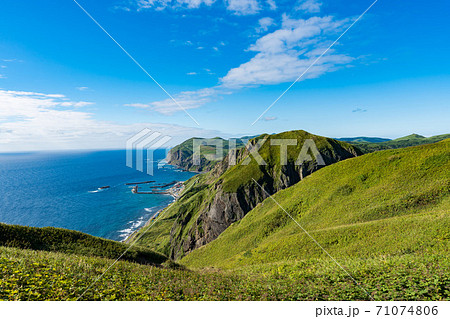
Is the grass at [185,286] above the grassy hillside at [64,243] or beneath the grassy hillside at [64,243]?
above

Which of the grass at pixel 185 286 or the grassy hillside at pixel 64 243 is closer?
the grass at pixel 185 286

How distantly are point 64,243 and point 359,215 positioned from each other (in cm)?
4130

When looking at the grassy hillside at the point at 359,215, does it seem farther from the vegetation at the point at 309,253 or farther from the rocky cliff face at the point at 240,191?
the rocky cliff face at the point at 240,191

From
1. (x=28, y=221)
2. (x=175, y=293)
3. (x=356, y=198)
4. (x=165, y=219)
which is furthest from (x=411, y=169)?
(x=28, y=221)

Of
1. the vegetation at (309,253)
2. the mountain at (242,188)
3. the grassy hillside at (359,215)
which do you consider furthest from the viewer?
the mountain at (242,188)

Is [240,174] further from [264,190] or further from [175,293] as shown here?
[175,293]

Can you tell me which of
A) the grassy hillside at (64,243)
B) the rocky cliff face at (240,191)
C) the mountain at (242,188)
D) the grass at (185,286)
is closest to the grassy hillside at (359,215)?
the grass at (185,286)

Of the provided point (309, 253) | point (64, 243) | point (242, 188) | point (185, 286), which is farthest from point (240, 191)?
point (185, 286)

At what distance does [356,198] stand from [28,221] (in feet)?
620

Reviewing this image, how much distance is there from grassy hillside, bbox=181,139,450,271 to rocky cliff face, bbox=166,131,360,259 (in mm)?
27386

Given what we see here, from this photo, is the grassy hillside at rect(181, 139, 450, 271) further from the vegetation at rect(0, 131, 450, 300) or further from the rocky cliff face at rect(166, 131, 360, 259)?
the rocky cliff face at rect(166, 131, 360, 259)

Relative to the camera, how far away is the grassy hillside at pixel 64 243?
16.6m

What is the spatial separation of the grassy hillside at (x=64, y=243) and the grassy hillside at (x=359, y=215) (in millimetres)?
18251

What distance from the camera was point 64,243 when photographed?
18375 millimetres
